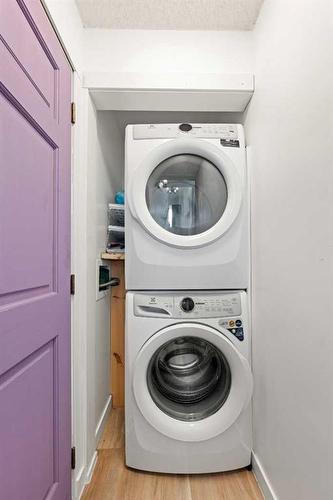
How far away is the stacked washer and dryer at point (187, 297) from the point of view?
1.38 m

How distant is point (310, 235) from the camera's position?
0.94 m

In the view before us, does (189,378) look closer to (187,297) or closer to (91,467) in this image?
(187,297)

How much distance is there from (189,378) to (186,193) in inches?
40.9

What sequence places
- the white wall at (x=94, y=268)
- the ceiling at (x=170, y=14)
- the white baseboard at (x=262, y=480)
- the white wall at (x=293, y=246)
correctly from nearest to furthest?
the white wall at (x=293, y=246), the white baseboard at (x=262, y=480), the ceiling at (x=170, y=14), the white wall at (x=94, y=268)

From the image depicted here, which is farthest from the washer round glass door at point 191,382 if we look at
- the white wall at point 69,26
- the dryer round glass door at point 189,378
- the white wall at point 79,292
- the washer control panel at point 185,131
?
the white wall at point 69,26

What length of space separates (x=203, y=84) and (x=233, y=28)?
375 millimetres

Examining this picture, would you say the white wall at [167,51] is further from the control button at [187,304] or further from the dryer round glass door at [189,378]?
the dryer round glass door at [189,378]

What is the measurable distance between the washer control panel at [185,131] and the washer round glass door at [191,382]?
99 centimetres

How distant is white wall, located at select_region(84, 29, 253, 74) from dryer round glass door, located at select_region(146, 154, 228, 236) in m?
0.49

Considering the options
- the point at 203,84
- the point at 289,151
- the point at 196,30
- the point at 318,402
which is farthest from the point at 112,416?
the point at 196,30

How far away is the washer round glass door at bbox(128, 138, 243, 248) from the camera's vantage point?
1.42m

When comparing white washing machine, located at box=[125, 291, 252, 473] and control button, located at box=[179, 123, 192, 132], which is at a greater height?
control button, located at box=[179, 123, 192, 132]

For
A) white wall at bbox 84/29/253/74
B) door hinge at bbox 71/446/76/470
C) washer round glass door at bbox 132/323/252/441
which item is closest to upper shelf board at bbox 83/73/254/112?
white wall at bbox 84/29/253/74

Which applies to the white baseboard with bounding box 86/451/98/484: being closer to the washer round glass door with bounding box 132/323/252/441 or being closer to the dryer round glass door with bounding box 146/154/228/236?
the washer round glass door with bounding box 132/323/252/441
